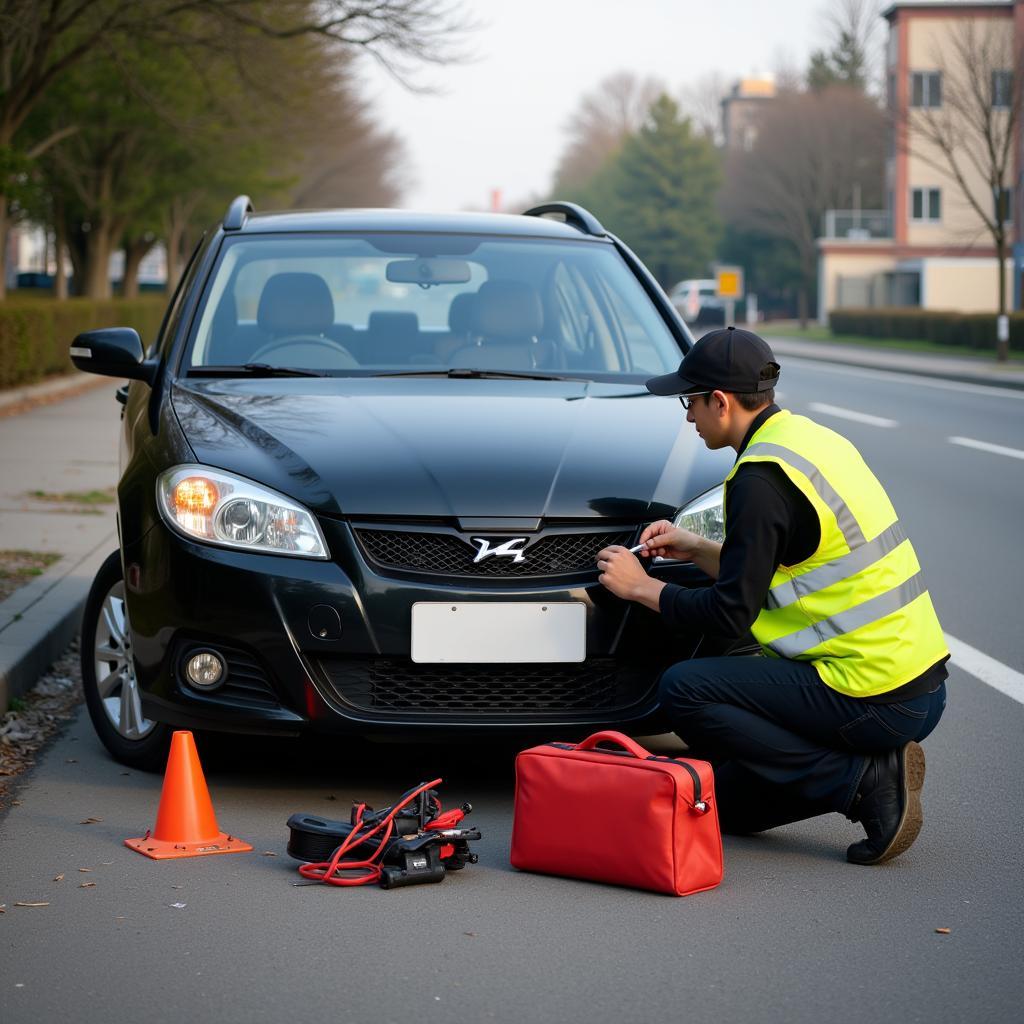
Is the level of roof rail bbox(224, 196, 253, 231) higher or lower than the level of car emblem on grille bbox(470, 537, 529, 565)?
higher

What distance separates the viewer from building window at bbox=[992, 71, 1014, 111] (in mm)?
39406

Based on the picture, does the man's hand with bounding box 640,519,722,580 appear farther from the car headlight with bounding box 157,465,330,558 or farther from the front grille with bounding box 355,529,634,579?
the car headlight with bounding box 157,465,330,558

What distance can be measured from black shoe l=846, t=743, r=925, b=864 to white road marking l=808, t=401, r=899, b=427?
1681 cm

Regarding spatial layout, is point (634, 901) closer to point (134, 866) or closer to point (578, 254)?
point (134, 866)

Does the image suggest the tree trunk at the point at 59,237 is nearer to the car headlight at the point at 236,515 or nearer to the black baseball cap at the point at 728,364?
the car headlight at the point at 236,515

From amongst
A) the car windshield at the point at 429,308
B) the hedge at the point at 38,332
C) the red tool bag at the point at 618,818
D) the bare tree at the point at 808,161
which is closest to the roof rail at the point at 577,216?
the car windshield at the point at 429,308

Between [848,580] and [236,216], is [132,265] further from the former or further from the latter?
[848,580]

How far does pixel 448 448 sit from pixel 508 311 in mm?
1577

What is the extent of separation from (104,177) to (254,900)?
39.8m

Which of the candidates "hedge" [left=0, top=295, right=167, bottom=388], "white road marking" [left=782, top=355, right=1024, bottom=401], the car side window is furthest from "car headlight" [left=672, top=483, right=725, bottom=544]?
"white road marking" [left=782, top=355, right=1024, bottom=401]

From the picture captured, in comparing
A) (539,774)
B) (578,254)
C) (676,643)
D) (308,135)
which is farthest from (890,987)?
(308,135)

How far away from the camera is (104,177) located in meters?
42.1

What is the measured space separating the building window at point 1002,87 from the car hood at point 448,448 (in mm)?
36123

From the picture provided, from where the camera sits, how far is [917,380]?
106ft
